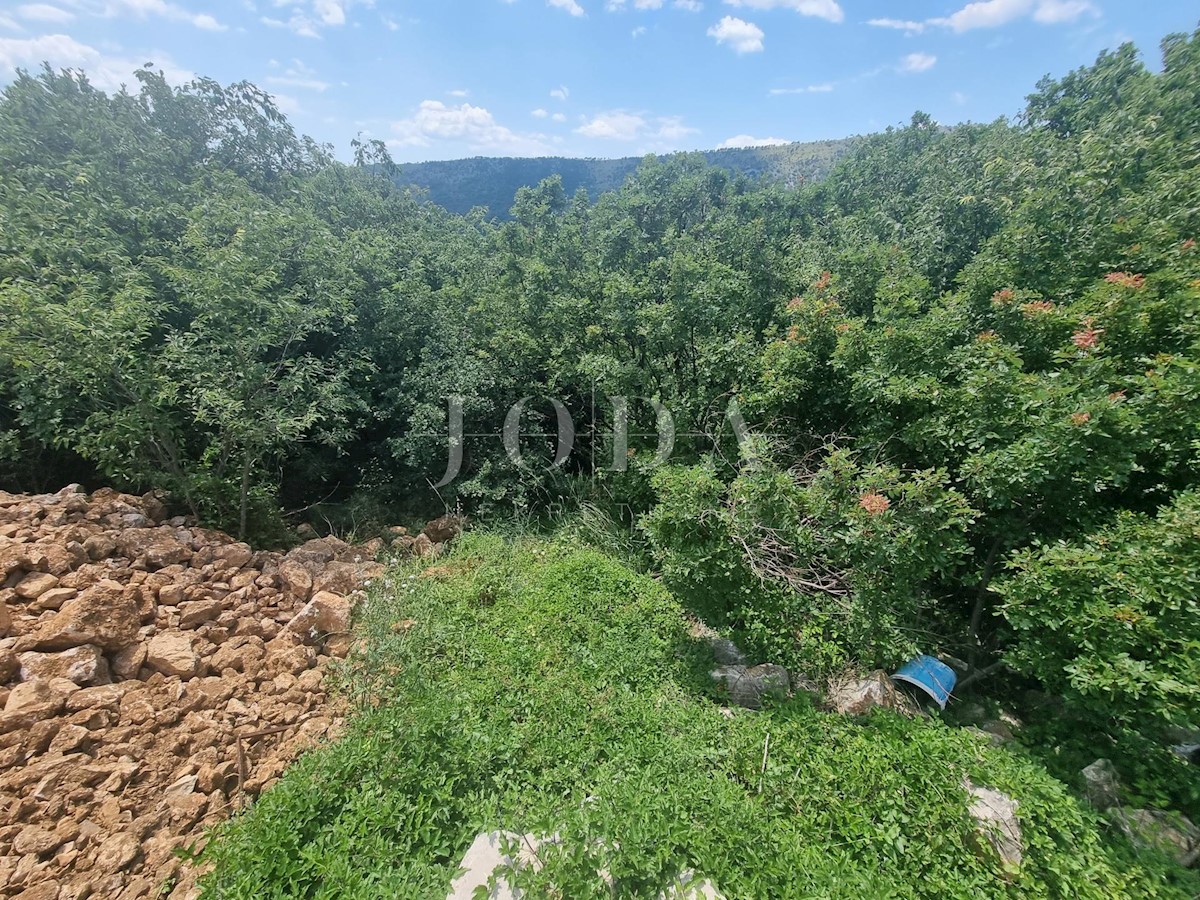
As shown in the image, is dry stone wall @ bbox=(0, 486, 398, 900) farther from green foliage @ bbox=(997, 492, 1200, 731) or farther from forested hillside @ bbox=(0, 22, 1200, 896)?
green foliage @ bbox=(997, 492, 1200, 731)

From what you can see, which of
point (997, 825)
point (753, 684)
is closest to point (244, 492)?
point (753, 684)

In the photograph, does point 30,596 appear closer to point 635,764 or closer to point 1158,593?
point 635,764

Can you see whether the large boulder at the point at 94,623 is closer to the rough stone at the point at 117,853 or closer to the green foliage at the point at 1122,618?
the rough stone at the point at 117,853

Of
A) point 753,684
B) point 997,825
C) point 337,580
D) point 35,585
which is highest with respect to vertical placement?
point 35,585

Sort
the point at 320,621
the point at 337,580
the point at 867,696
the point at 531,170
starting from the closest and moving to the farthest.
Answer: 1. the point at 867,696
2. the point at 320,621
3. the point at 337,580
4. the point at 531,170

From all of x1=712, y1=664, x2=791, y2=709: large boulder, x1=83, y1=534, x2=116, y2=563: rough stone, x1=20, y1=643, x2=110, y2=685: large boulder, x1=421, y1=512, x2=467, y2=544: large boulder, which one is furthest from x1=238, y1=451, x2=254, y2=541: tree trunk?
x1=712, y1=664, x2=791, y2=709: large boulder

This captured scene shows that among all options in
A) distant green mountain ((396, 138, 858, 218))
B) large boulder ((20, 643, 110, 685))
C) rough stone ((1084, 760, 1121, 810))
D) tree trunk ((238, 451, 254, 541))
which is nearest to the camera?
rough stone ((1084, 760, 1121, 810))

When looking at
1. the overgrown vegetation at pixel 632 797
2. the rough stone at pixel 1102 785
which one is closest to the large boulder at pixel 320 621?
the overgrown vegetation at pixel 632 797

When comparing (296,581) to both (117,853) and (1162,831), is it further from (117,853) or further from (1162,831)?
(1162,831)
